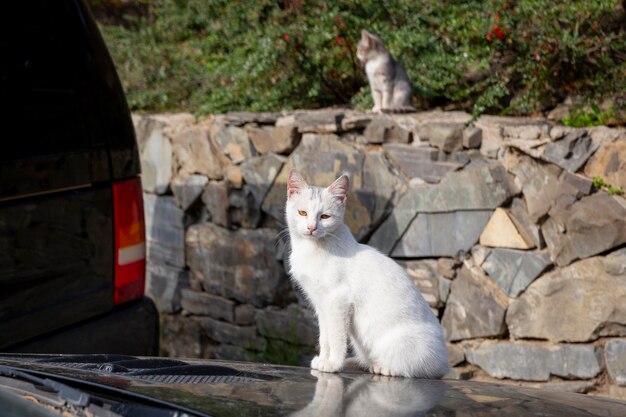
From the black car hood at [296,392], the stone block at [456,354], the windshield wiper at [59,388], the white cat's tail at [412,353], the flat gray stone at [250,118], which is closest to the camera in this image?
the windshield wiper at [59,388]

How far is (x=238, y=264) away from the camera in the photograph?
6.14m

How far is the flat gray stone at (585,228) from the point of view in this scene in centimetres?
445

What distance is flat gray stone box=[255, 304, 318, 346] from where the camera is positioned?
5.78 m

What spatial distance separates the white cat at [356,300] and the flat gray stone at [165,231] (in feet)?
11.2

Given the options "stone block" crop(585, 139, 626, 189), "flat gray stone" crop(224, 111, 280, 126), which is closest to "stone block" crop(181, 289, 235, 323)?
"flat gray stone" crop(224, 111, 280, 126)

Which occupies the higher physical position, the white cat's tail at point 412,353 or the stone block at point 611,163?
the stone block at point 611,163

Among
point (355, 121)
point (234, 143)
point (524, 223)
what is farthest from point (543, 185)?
point (234, 143)

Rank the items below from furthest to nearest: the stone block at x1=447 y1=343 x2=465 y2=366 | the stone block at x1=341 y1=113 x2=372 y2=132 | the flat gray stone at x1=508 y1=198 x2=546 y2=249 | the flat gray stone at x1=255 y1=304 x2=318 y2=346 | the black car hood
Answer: the flat gray stone at x1=255 y1=304 x2=318 y2=346, the stone block at x1=341 y1=113 x2=372 y2=132, the stone block at x1=447 y1=343 x2=465 y2=366, the flat gray stone at x1=508 y1=198 x2=546 y2=249, the black car hood

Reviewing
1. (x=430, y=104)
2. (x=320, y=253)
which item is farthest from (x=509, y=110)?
(x=320, y=253)

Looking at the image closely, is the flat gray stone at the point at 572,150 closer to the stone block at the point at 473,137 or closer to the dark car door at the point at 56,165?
the stone block at the point at 473,137

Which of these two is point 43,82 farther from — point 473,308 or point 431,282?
point 473,308

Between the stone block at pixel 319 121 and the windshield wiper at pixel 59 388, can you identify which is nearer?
the windshield wiper at pixel 59 388

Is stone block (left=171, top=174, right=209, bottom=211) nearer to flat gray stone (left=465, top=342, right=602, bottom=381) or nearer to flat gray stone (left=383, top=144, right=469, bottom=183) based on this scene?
flat gray stone (left=383, top=144, right=469, bottom=183)

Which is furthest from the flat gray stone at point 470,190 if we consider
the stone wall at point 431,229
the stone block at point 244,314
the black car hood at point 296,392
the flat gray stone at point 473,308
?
the black car hood at point 296,392
